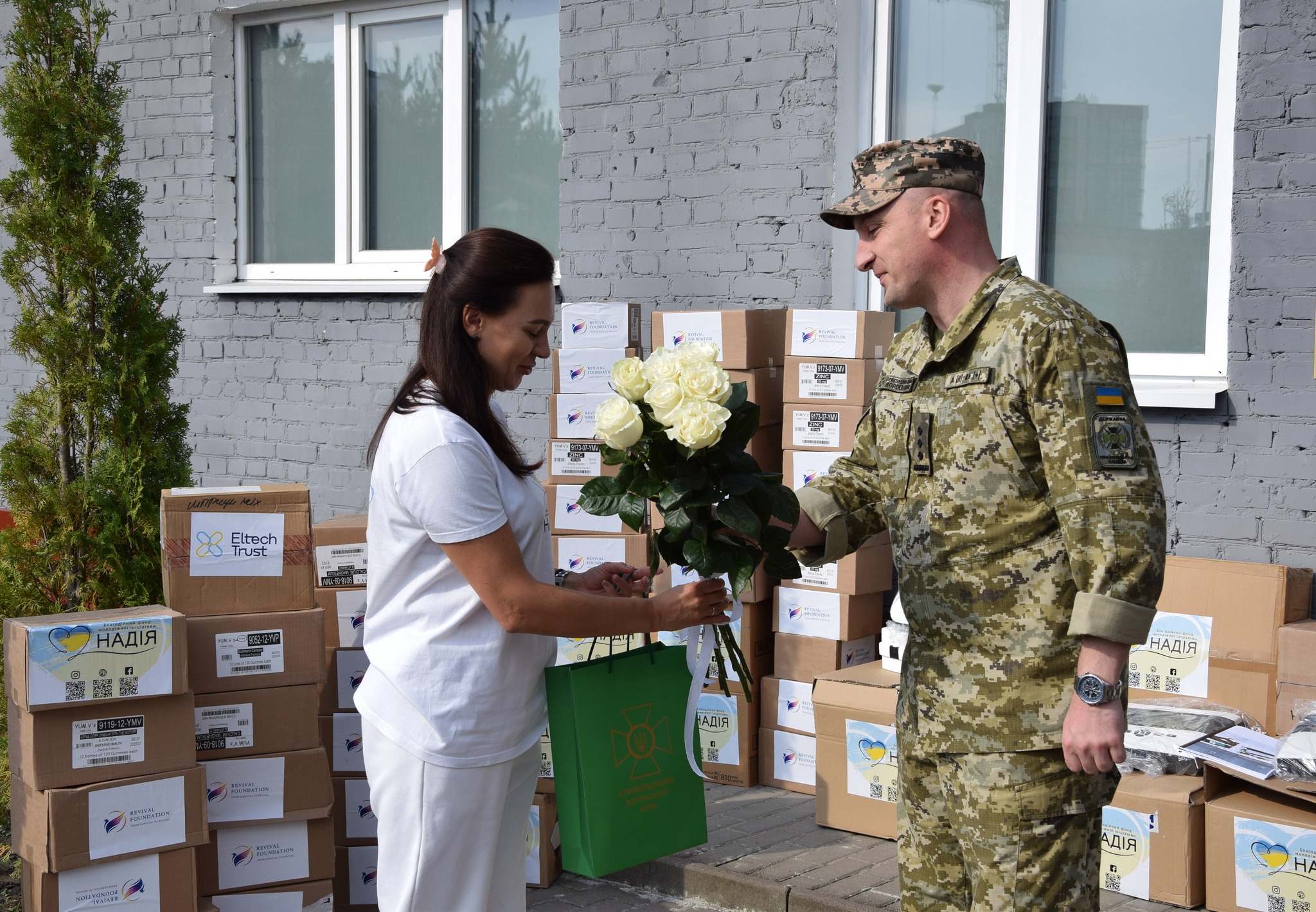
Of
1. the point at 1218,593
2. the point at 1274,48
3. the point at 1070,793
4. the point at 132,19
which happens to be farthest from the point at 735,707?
the point at 132,19

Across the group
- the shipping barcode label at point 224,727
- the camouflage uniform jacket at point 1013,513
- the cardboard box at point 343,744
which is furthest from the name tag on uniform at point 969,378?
the cardboard box at point 343,744

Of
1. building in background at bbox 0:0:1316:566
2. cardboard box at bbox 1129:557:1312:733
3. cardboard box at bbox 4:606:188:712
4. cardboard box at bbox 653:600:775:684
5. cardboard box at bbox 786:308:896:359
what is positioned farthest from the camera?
cardboard box at bbox 653:600:775:684

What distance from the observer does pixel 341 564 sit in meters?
3.87

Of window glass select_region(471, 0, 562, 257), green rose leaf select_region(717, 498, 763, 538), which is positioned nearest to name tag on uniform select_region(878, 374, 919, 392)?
green rose leaf select_region(717, 498, 763, 538)

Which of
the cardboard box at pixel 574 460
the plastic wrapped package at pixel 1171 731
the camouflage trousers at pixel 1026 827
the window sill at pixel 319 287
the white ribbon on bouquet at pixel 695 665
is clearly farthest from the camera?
the window sill at pixel 319 287

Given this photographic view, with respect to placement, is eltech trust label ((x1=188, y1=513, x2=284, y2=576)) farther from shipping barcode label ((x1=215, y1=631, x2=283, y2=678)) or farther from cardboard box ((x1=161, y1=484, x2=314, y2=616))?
shipping barcode label ((x1=215, y1=631, x2=283, y2=678))

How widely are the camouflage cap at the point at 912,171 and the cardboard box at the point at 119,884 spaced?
2505 millimetres

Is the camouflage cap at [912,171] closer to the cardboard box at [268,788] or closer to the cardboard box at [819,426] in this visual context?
the cardboard box at [819,426]

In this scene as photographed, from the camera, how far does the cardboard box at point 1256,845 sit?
127 inches

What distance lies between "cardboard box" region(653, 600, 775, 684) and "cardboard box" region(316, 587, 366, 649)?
4.05 ft

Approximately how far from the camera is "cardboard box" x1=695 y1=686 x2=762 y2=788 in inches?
183

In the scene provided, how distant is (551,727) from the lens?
2.36 m

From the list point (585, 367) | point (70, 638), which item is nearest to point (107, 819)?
point (70, 638)

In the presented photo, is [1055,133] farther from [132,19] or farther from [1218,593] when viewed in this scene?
[132,19]
